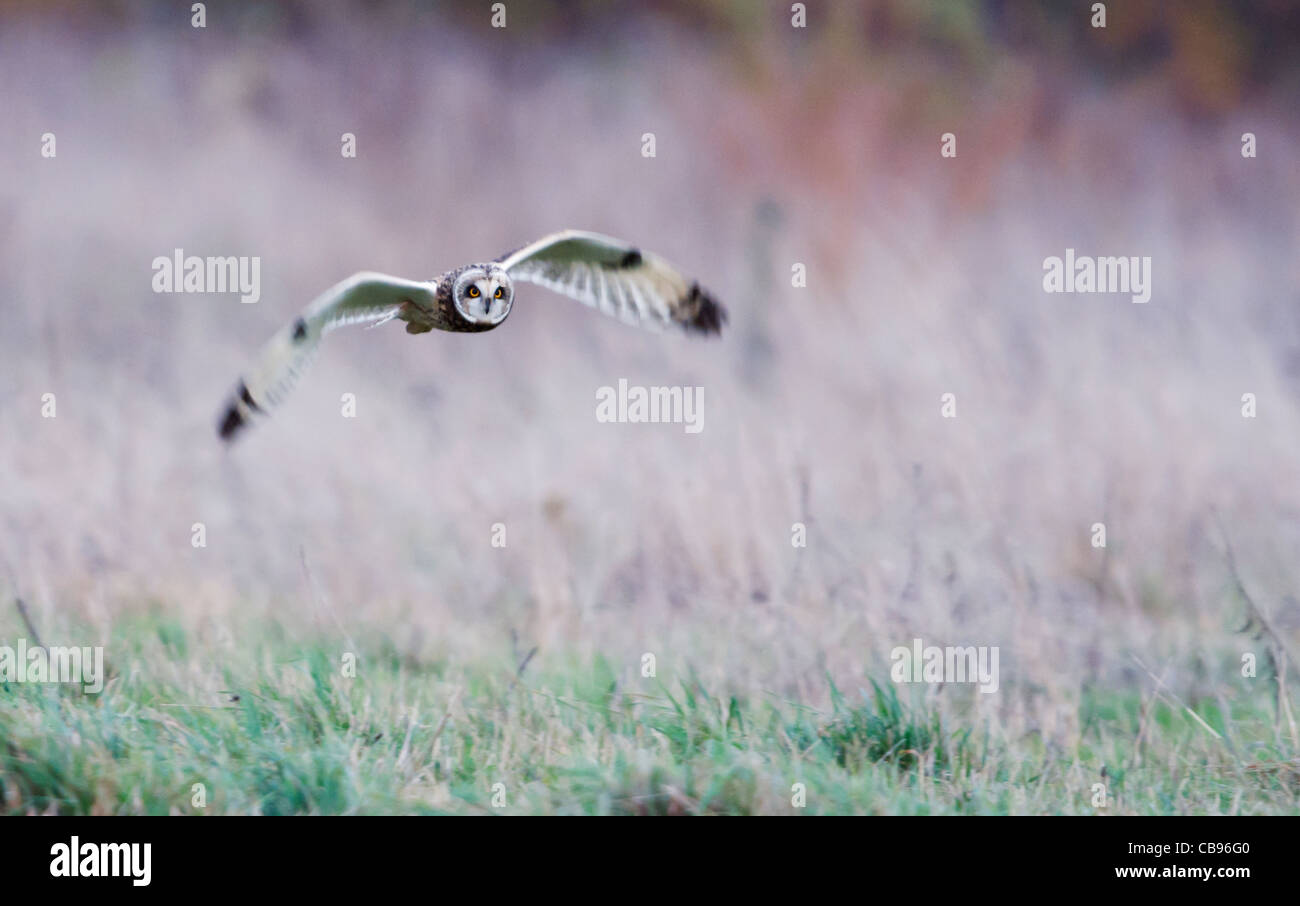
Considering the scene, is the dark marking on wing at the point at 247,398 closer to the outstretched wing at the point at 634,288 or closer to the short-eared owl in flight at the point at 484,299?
the short-eared owl in flight at the point at 484,299

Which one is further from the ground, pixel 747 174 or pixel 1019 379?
pixel 747 174

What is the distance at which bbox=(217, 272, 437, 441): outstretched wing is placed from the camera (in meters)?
4.02

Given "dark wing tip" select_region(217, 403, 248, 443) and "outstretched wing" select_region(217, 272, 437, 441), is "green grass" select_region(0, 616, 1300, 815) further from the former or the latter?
"outstretched wing" select_region(217, 272, 437, 441)

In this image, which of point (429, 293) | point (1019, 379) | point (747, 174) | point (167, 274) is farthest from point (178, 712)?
point (747, 174)

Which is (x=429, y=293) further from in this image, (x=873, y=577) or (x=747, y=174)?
(x=747, y=174)

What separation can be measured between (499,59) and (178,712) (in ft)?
18.7

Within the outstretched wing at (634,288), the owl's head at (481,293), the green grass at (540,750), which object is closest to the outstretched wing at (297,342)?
the owl's head at (481,293)

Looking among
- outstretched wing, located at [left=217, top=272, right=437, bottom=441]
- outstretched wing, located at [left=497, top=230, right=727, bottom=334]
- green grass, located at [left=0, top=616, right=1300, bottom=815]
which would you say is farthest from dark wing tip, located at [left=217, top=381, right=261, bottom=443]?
outstretched wing, located at [left=497, top=230, right=727, bottom=334]

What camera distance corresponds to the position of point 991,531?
16.0 feet

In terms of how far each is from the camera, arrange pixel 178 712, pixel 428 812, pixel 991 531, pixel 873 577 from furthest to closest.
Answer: pixel 991 531
pixel 873 577
pixel 178 712
pixel 428 812

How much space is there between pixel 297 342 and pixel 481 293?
688 millimetres

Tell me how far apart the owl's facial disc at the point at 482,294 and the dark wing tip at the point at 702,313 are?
907 millimetres

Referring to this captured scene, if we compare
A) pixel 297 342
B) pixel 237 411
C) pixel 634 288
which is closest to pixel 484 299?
pixel 297 342

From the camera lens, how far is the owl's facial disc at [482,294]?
396 centimetres
